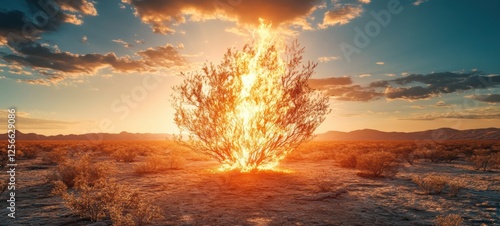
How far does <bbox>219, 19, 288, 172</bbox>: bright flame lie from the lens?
1327 centimetres

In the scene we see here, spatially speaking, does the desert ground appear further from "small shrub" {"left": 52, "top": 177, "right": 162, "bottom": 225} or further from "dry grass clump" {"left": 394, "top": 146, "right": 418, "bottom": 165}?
"dry grass clump" {"left": 394, "top": 146, "right": 418, "bottom": 165}

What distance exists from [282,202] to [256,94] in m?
5.59

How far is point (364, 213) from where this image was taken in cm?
777

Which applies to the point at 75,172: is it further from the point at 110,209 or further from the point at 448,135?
the point at 448,135

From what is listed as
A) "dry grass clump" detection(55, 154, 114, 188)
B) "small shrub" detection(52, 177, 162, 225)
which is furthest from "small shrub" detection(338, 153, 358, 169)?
"small shrub" detection(52, 177, 162, 225)

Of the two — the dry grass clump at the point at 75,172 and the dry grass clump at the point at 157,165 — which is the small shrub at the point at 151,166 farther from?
the dry grass clump at the point at 75,172

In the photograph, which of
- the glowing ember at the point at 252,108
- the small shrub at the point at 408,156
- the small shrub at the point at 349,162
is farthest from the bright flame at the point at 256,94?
the small shrub at the point at 408,156

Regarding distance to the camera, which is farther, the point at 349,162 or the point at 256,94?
the point at 349,162

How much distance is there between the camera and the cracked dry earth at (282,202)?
7141 mm

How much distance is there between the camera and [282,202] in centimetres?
887

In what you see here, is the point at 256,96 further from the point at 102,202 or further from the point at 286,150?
the point at 102,202

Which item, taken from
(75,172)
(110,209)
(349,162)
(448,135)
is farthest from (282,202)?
(448,135)

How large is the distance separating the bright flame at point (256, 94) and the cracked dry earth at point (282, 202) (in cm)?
169

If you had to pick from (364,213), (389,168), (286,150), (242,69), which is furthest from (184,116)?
(389,168)
